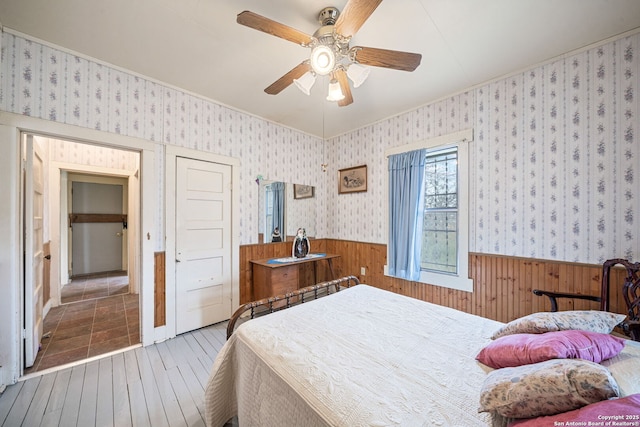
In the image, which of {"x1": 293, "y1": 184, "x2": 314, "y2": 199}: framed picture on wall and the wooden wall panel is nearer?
the wooden wall panel

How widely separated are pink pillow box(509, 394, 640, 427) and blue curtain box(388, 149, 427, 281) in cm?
235

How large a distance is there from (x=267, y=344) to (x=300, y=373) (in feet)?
1.00

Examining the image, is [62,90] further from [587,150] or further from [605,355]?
[587,150]

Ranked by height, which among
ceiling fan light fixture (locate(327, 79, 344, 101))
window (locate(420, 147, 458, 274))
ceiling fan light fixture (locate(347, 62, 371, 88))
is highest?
ceiling fan light fixture (locate(347, 62, 371, 88))

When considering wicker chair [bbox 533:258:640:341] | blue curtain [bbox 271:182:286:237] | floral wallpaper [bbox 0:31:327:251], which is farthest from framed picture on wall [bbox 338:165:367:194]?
wicker chair [bbox 533:258:640:341]

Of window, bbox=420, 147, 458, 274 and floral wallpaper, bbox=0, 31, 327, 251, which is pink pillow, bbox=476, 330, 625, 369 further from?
floral wallpaper, bbox=0, 31, 327, 251

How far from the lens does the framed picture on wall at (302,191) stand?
385cm

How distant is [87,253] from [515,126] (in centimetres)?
760

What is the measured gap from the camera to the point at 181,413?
162cm

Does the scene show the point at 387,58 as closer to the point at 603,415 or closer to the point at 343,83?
the point at 343,83

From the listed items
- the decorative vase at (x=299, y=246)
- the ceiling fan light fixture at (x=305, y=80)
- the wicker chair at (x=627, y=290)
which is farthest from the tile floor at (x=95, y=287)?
the wicker chair at (x=627, y=290)

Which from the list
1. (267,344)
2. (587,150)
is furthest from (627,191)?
(267,344)

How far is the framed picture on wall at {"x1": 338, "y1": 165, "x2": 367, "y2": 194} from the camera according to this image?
12.0 ft

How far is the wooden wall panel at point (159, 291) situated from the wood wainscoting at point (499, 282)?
0.89 meters
